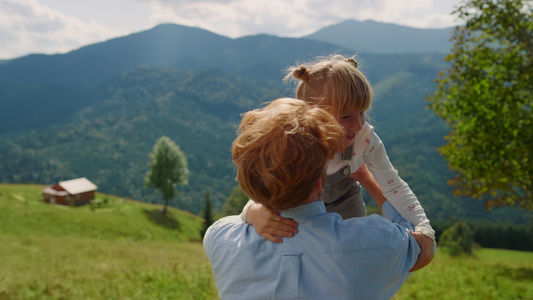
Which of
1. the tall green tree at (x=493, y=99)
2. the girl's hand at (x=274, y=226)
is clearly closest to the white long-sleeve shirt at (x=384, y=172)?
the girl's hand at (x=274, y=226)

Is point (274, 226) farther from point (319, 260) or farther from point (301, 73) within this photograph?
point (301, 73)

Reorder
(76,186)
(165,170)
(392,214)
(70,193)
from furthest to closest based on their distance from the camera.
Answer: (76,186)
(70,193)
(165,170)
(392,214)

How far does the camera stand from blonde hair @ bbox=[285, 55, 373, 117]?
2762 millimetres

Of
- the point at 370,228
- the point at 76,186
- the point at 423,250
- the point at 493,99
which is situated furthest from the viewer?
the point at 76,186

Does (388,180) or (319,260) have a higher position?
(388,180)

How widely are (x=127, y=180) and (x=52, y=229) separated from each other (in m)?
155

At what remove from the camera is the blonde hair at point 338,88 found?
2762 mm

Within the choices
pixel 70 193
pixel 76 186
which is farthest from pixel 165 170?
pixel 76 186

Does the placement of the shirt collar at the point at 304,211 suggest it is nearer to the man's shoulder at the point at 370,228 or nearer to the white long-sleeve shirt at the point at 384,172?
the man's shoulder at the point at 370,228

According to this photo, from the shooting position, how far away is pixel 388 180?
9.31ft

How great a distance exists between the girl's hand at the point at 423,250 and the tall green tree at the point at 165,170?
207 ft

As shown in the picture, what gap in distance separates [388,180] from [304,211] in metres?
1.15

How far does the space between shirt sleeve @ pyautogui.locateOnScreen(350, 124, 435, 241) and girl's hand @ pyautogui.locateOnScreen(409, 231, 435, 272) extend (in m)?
0.05

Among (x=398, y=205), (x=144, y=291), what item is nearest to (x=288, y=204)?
(x=398, y=205)
